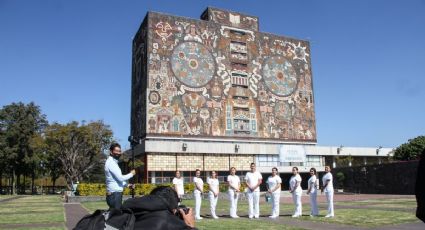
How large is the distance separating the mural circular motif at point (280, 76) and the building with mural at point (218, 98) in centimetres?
16

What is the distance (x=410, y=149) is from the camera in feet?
200

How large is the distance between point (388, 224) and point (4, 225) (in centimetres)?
1266

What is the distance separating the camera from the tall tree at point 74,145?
49188 millimetres

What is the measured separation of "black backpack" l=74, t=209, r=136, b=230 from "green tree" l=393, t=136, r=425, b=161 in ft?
210

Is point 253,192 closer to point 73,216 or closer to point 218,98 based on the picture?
point 73,216

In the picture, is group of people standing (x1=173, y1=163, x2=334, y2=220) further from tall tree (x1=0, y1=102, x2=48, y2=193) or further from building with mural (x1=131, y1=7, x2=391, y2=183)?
tall tree (x1=0, y1=102, x2=48, y2=193)

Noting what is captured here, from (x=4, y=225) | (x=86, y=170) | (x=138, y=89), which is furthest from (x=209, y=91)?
(x=4, y=225)

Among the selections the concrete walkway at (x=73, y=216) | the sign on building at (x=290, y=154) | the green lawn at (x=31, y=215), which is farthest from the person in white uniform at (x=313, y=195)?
the sign on building at (x=290, y=154)

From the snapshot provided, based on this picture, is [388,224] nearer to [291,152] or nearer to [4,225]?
[4,225]

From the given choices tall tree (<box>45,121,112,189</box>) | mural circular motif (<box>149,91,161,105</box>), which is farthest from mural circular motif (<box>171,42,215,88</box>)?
tall tree (<box>45,121,112,189</box>)

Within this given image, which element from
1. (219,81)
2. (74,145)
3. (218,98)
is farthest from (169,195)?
(219,81)

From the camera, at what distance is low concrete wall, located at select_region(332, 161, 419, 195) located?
128 feet

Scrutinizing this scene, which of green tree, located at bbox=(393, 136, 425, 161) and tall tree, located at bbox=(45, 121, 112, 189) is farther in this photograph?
green tree, located at bbox=(393, 136, 425, 161)

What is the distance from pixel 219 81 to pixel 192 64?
4.52 metres
